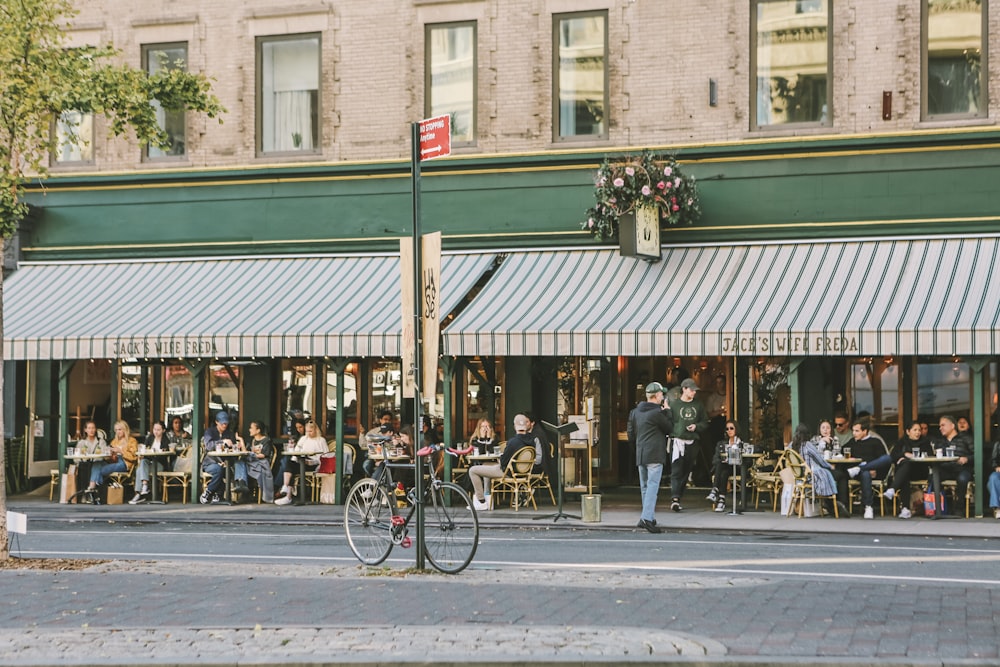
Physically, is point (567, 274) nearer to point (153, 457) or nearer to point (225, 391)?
point (225, 391)

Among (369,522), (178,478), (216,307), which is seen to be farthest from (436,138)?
(178,478)

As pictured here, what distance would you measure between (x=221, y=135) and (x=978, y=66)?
11842mm

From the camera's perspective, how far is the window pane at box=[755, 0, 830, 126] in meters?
20.4

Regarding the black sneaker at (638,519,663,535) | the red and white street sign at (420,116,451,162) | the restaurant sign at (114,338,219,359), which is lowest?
the black sneaker at (638,519,663,535)

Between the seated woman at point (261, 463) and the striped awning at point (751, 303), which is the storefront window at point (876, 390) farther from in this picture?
the seated woman at point (261, 463)

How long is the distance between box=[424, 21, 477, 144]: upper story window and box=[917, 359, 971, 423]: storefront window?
7.77 m

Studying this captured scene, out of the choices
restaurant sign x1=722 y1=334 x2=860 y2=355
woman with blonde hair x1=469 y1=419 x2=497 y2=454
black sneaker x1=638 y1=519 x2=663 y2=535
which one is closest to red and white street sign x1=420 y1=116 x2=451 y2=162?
black sneaker x1=638 y1=519 x2=663 y2=535

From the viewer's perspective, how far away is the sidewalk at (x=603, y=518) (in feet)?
54.3

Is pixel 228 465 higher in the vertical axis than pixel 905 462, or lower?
lower

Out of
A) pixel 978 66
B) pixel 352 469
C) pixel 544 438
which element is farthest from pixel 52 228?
pixel 978 66

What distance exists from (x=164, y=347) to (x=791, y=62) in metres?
10.2

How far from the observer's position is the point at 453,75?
21.9m

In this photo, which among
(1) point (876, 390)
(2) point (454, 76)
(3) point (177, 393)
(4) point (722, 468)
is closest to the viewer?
(4) point (722, 468)

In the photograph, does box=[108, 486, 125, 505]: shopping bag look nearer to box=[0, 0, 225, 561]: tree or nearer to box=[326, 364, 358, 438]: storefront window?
box=[326, 364, 358, 438]: storefront window
